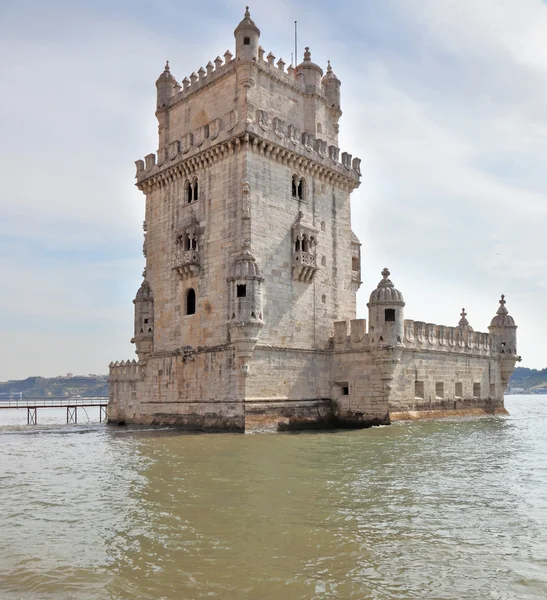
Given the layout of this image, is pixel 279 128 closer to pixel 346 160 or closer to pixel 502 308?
pixel 346 160

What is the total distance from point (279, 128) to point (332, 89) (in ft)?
21.2

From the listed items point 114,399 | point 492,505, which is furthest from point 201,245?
point 492,505

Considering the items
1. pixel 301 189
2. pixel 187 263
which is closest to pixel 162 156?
pixel 187 263

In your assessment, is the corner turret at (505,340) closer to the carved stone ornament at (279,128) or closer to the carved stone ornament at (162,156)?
the carved stone ornament at (279,128)

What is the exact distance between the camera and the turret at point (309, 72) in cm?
3166

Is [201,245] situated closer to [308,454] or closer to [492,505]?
[308,454]

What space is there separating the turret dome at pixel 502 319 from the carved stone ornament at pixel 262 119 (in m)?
20.4

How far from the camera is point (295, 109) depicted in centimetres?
3086

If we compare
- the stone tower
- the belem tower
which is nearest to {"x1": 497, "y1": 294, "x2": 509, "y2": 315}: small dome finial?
the belem tower

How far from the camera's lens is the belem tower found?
1047 inches

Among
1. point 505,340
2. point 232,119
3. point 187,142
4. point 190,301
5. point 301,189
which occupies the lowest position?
point 505,340

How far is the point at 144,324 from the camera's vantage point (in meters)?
31.5

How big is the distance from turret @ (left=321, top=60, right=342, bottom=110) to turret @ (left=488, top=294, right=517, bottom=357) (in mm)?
16929

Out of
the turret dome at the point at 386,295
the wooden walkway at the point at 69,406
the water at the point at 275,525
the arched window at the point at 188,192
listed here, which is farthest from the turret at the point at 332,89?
the wooden walkway at the point at 69,406
